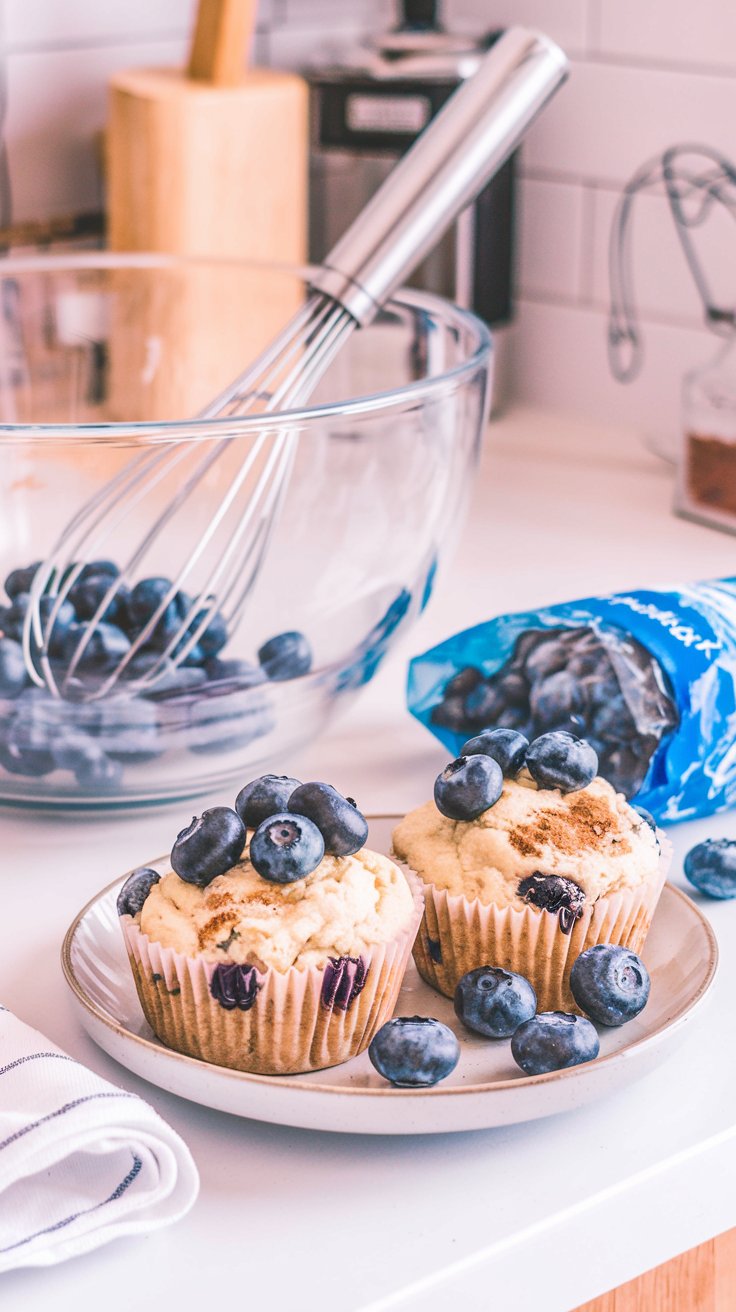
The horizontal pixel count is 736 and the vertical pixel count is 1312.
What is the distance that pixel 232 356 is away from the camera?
3.43 ft

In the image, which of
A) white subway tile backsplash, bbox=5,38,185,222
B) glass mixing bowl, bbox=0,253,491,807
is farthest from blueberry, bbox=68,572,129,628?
→ white subway tile backsplash, bbox=5,38,185,222

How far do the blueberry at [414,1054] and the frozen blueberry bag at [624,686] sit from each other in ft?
0.74

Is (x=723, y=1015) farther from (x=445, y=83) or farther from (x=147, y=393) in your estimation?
(x=445, y=83)

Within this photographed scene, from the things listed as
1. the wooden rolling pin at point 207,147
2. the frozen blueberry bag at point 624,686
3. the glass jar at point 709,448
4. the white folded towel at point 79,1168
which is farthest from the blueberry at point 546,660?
the wooden rolling pin at point 207,147

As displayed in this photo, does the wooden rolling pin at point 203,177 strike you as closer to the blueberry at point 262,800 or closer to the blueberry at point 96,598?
the blueberry at point 96,598

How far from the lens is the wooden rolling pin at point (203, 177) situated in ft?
3.48

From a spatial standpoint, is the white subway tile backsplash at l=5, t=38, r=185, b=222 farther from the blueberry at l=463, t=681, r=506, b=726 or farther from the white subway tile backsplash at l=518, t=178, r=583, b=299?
the blueberry at l=463, t=681, r=506, b=726

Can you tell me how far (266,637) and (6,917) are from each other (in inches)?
7.9

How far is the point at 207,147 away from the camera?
123 centimetres

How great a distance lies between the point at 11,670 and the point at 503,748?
0.24 meters

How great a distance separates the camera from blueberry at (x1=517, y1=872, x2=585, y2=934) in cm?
56

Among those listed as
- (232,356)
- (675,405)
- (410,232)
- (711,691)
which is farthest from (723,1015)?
(675,405)

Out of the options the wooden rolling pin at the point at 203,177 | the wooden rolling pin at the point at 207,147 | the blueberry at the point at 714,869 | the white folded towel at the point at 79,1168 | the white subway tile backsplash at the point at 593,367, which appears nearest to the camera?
the white folded towel at the point at 79,1168

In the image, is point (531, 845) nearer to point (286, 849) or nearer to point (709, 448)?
point (286, 849)
